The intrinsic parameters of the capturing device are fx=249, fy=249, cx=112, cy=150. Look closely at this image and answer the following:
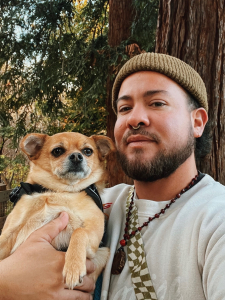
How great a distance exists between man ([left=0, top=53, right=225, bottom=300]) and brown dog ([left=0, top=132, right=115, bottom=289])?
0.37 ft

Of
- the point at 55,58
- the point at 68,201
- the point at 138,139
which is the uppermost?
the point at 55,58

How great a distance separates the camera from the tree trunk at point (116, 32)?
4281mm

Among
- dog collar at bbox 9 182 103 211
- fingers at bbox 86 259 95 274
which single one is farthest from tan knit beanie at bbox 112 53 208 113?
fingers at bbox 86 259 95 274

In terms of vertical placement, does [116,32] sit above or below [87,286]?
above

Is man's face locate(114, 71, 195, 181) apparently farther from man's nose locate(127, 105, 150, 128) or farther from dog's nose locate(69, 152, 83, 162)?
dog's nose locate(69, 152, 83, 162)

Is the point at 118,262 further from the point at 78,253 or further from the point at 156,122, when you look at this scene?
the point at 156,122

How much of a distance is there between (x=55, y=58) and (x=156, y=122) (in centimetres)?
327

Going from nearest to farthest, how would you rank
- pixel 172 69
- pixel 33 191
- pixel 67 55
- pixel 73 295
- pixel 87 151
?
pixel 73 295 < pixel 172 69 < pixel 33 191 < pixel 87 151 < pixel 67 55

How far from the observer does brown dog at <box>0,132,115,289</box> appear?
1.59 m

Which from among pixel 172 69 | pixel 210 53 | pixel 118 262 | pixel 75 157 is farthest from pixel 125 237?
pixel 210 53

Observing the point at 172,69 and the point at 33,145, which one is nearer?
the point at 172,69

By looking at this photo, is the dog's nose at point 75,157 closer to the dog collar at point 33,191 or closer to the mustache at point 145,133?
the dog collar at point 33,191

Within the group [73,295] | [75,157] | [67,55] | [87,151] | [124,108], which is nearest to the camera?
[73,295]

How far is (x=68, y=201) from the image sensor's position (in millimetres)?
1846
